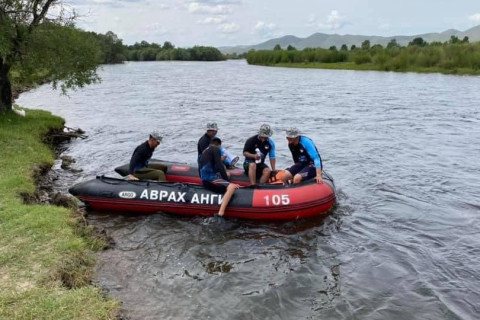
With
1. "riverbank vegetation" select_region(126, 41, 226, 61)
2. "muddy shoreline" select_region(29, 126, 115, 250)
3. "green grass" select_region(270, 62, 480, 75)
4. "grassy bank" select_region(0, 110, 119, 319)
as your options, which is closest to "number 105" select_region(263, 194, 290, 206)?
"muddy shoreline" select_region(29, 126, 115, 250)

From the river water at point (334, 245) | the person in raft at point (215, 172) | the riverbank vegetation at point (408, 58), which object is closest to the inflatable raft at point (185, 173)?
the person in raft at point (215, 172)

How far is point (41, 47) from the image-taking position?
17.0 meters

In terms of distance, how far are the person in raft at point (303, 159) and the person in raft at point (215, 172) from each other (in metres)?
1.64

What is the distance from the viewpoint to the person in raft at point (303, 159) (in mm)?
10969

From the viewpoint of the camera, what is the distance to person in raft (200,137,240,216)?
10.5 metres

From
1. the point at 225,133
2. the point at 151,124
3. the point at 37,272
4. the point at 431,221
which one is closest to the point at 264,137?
the point at 431,221

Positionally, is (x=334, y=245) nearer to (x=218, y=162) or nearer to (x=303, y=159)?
(x=303, y=159)

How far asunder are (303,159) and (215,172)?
2.30m

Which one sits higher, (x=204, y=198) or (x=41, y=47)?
(x=41, y=47)

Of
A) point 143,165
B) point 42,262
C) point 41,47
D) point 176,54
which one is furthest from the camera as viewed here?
point 176,54

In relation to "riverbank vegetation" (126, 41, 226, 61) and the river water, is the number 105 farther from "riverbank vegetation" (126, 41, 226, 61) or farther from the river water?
"riverbank vegetation" (126, 41, 226, 61)

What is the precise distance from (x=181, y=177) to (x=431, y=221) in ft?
20.8

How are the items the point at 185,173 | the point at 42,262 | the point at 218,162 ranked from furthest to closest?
1. the point at 185,173
2. the point at 218,162
3. the point at 42,262

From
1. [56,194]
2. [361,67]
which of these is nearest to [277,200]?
[56,194]
